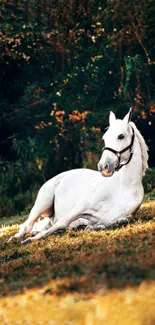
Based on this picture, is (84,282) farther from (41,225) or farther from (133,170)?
(41,225)

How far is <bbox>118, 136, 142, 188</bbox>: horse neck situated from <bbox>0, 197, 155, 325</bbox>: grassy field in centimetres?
81

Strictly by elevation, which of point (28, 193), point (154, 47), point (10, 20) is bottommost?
point (28, 193)

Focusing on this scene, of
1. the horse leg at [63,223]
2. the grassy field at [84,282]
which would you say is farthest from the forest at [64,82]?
the grassy field at [84,282]

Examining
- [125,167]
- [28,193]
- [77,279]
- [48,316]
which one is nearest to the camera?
[48,316]

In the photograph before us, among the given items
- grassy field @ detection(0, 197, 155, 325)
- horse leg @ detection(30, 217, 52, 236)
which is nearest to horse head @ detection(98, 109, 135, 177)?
grassy field @ detection(0, 197, 155, 325)

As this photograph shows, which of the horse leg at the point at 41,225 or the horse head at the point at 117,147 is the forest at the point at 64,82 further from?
the horse head at the point at 117,147

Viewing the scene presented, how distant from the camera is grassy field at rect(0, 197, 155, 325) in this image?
14.1 ft

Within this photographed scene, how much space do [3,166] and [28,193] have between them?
1.98 metres

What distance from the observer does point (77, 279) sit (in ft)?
16.8

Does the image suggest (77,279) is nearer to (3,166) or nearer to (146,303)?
(146,303)

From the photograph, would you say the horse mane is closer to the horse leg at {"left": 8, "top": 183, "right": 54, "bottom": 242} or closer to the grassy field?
the grassy field

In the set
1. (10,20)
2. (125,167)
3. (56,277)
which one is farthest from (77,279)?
(10,20)

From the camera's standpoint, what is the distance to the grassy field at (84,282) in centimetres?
429

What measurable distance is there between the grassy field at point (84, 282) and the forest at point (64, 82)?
366 inches
